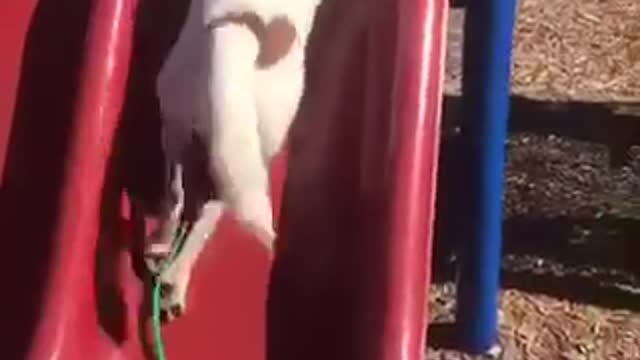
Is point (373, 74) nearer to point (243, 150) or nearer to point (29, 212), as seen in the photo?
point (243, 150)

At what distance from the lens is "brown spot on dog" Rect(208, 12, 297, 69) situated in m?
1.53

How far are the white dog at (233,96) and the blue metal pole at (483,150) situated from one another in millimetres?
487

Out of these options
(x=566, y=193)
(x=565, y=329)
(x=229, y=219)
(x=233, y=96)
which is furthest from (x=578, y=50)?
(x=233, y=96)

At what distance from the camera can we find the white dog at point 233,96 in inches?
58.9

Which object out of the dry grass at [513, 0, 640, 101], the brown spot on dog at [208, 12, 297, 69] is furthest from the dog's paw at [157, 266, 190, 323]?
the dry grass at [513, 0, 640, 101]

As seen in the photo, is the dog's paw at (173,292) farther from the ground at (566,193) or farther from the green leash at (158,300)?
the ground at (566,193)

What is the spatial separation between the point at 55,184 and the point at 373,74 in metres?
0.35

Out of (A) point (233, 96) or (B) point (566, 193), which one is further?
(B) point (566, 193)

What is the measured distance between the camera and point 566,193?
8.76 feet

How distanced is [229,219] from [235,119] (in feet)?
0.76

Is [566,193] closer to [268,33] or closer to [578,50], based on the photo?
[578,50]

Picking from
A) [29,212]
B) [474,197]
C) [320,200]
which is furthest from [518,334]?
[29,212]

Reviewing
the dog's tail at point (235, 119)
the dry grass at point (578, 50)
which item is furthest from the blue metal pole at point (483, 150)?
the dry grass at point (578, 50)

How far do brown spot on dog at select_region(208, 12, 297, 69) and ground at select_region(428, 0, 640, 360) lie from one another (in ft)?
2.94
